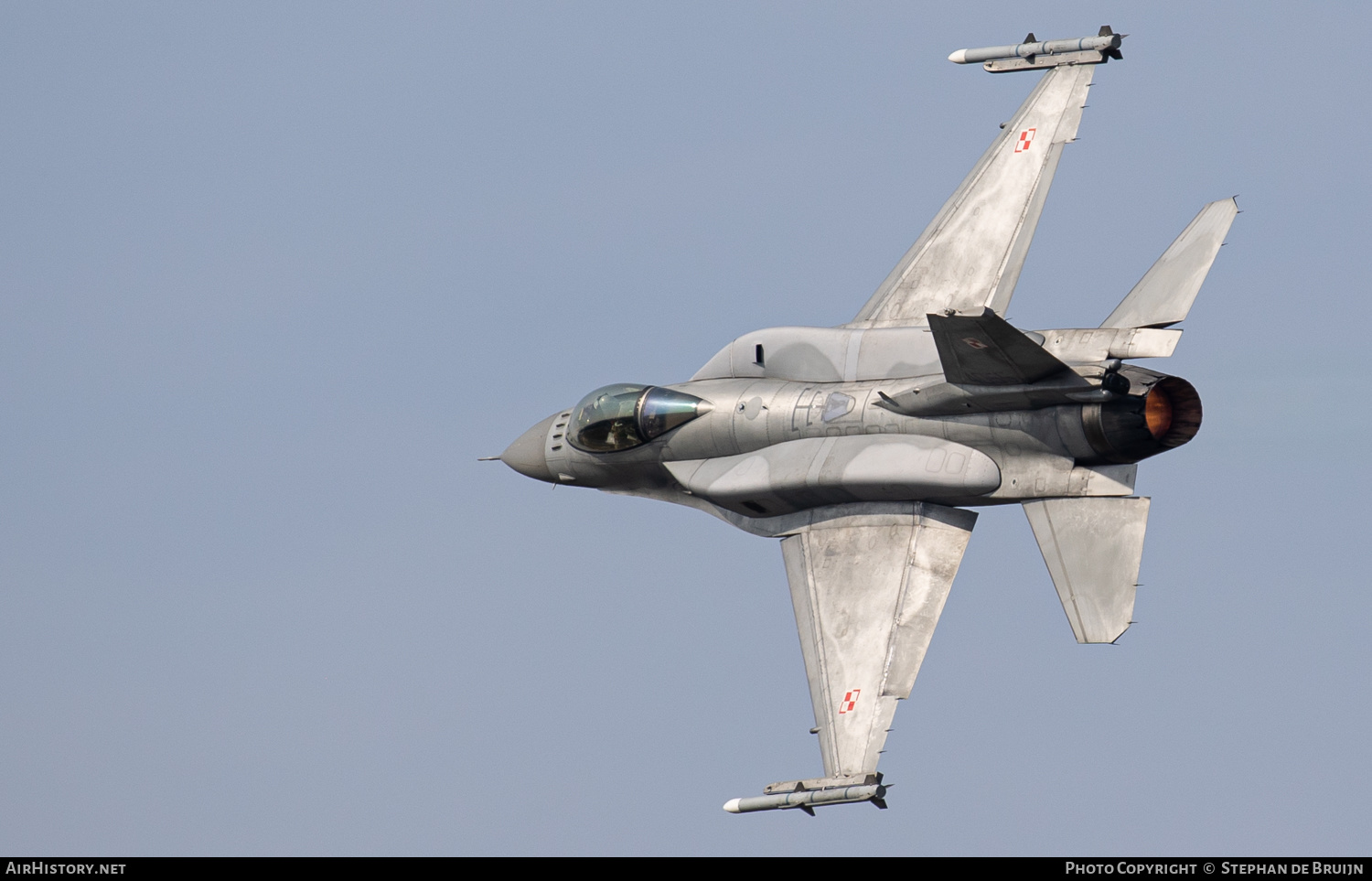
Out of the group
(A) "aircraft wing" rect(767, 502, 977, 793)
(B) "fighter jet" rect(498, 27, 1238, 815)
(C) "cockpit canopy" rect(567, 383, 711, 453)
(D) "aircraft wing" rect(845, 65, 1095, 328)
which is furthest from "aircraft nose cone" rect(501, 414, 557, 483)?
(D) "aircraft wing" rect(845, 65, 1095, 328)

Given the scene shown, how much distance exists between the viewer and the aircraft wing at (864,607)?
3344 centimetres

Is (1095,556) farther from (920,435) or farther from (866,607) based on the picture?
(866,607)

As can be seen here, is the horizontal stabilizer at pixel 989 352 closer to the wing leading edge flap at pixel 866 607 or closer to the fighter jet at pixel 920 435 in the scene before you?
the fighter jet at pixel 920 435

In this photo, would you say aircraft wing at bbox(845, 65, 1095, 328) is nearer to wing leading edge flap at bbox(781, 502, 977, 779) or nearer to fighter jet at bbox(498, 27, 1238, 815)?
fighter jet at bbox(498, 27, 1238, 815)

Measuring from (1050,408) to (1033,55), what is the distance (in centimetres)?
804

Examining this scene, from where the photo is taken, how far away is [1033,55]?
128 feet

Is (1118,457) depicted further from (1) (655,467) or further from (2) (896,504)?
(1) (655,467)

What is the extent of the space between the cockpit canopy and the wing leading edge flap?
304 centimetres

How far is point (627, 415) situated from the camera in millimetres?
37625

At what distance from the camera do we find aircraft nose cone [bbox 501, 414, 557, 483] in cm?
3921

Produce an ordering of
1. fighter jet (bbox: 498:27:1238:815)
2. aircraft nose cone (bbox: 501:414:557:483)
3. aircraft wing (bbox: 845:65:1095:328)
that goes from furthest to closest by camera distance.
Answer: aircraft nose cone (bbox: 501:414:557:483)
aircraft wing (bbox: 845:65:1095:328)
fighter jet (bbox: 498:27:1238:815)

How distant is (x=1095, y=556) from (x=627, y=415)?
A: 8340mm

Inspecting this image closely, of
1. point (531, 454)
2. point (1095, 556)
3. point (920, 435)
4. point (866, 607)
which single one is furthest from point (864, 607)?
point (531, 454)
